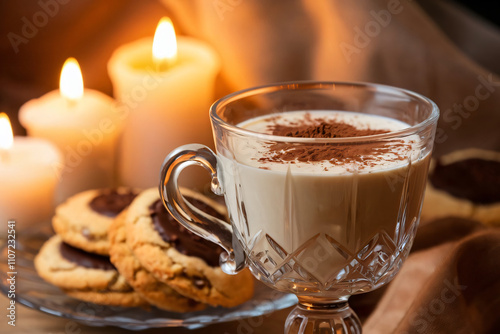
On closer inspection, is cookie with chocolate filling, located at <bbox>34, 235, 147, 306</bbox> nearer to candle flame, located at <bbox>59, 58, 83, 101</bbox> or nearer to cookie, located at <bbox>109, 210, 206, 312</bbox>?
cookie, located at <bbox>109, 210, 206, 312</bbox>

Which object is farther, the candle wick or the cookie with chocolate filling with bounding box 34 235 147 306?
the candle wick

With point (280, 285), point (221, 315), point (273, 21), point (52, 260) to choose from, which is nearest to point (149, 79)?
point (273, 21)

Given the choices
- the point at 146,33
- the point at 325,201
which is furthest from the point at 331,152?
the point at 146,33

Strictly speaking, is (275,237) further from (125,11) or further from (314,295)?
(125,11)

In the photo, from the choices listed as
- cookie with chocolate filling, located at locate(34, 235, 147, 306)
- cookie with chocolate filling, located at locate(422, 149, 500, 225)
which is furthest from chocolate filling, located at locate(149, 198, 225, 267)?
cookie with chocolate filling, located at locate(422, 149, 500, 225)

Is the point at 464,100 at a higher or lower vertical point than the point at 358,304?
higher

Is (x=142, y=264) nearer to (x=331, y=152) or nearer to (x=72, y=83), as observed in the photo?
(x=331, y=152)
